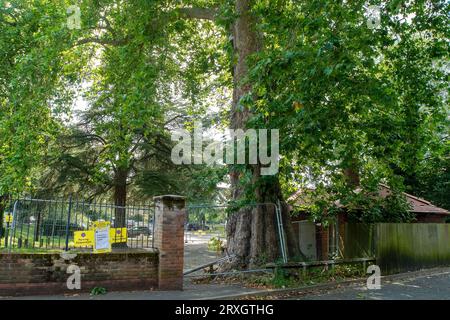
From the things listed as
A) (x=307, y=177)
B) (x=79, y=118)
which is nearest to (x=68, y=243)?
(x=307, y=177)

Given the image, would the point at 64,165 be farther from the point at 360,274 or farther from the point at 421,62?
the point at 421,62

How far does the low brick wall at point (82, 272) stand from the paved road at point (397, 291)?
399cm

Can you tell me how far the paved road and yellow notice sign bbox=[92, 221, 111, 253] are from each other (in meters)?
4.91

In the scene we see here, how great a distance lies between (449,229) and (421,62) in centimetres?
1133

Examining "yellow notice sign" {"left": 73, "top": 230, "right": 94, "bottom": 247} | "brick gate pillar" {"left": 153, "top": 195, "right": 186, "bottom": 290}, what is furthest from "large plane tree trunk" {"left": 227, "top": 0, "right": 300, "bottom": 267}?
"yellow notice sign" {"left": 73, "top": 230, "right": 94, "bottom": 247}

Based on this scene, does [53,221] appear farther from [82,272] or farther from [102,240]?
[82,272]

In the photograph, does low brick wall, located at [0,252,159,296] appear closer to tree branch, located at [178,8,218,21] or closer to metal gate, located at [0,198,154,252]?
metal gate, located at [0,198,154,252]

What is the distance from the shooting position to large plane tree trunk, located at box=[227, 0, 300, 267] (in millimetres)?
12555

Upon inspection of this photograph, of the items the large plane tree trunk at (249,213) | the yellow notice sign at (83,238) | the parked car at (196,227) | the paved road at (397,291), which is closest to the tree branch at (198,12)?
the large plane tree trunk at (249,213)

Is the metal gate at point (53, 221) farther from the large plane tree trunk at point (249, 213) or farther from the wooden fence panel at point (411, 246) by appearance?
the wooden fence panel at point (411, 246)

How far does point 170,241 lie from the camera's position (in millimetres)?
10227

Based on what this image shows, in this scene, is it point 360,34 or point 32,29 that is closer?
point 360,34

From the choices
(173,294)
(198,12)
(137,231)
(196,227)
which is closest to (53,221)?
(137,231)

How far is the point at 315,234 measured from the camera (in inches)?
770
